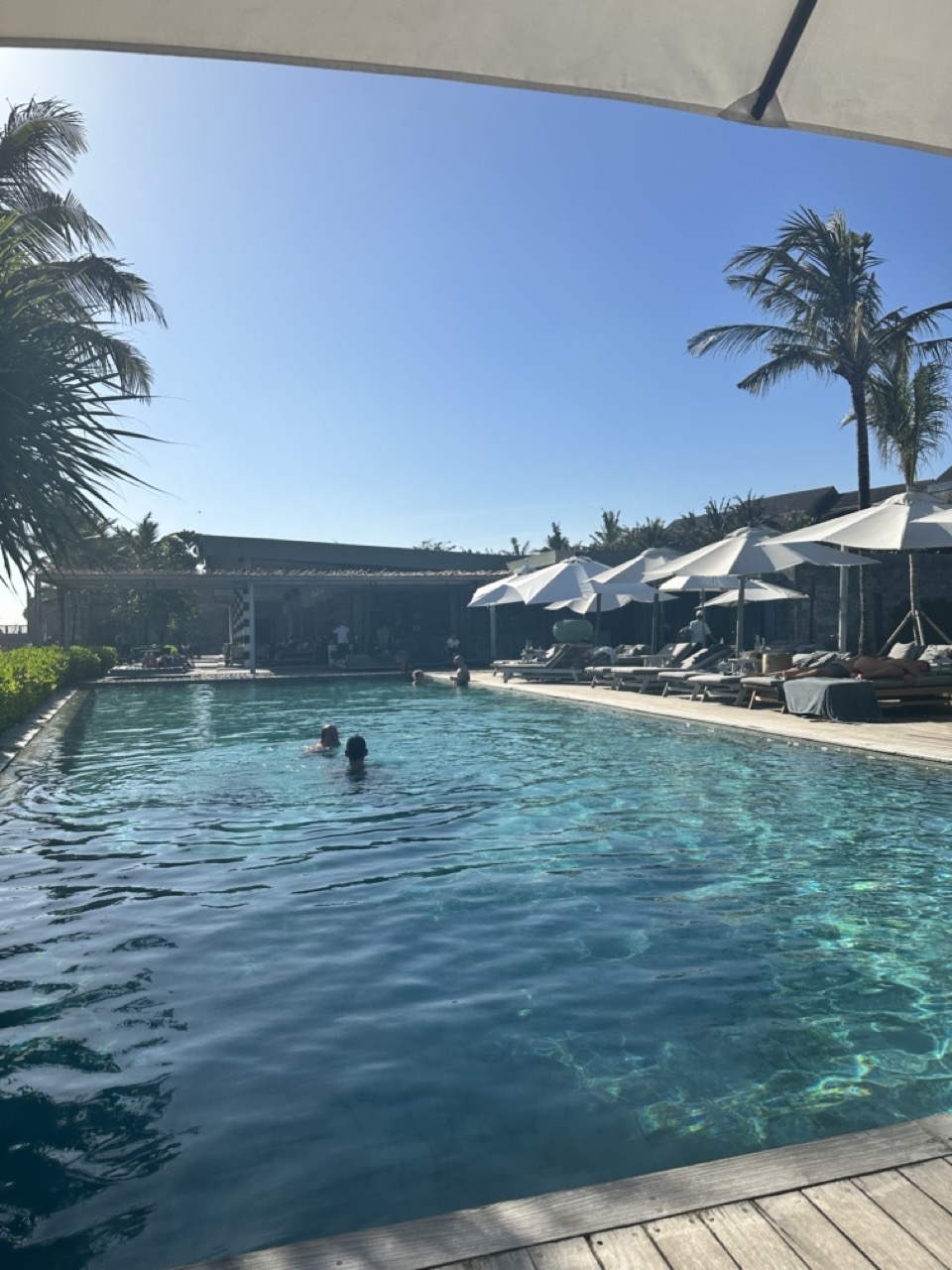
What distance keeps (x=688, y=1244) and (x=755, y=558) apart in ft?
47.4

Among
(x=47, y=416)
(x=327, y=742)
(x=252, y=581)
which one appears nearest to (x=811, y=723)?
(x=327, y=742)

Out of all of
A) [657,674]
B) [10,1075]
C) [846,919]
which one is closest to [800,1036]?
[846,919]

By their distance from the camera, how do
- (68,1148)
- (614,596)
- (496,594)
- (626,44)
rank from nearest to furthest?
1. (626,44)
2. (68,1148)
3. (614,596)
4. (496,594)

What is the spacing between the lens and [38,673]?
1625 centimetres

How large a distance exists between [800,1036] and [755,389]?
56.6ft

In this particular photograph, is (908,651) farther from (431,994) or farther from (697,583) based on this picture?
(431,994)

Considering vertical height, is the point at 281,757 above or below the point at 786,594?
below

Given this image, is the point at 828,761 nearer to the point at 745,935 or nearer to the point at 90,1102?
the point at 745,935

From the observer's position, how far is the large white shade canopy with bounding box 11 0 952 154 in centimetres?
210

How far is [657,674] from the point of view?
693 inches

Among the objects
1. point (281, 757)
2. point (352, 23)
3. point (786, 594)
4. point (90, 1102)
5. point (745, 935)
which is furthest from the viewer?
point (786, 594)

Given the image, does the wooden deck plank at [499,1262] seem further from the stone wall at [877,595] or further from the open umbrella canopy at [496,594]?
the open umbrella canopy at [496,594]

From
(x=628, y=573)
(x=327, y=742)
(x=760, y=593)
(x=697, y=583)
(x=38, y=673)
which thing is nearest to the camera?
(x=327, y=742)

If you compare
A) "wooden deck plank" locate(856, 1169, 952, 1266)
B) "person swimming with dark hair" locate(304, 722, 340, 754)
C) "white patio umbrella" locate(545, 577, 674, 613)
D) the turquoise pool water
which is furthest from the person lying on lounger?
"wooden deck plank" locate(856, 1169, 952, 1266)
